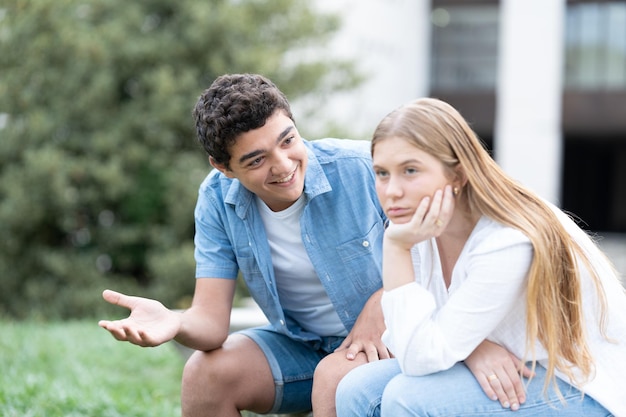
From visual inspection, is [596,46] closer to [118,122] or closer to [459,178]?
[118,122]

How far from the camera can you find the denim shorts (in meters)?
3.04

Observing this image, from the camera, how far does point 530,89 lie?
19.3m

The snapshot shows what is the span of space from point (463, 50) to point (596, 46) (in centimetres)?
350

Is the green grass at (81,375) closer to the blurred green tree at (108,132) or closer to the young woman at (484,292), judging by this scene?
the young woman at (484,292)

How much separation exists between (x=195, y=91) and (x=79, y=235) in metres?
2.30

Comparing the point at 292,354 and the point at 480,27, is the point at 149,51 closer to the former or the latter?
the point at 292,354

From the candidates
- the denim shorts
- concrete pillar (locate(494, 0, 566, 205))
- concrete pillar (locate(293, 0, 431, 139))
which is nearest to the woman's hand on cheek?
the denim shorts

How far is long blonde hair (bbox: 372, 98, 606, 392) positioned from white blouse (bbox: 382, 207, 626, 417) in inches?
1.4

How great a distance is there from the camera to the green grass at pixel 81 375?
13.8 ft

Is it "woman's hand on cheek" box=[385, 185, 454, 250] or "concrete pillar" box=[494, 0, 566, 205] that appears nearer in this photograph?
"woman's hand on cheek" box=[385, 185, 454, 250]

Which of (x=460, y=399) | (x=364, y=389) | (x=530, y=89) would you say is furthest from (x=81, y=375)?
(x=530, y=89)

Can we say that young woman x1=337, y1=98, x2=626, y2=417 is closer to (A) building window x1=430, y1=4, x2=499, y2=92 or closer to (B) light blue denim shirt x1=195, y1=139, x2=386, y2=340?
(B) light blue denim shirt x1=195, y1=139, x2=386, y2=340

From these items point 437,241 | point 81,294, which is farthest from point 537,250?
point 81,294

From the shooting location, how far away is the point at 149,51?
33.8 feet
